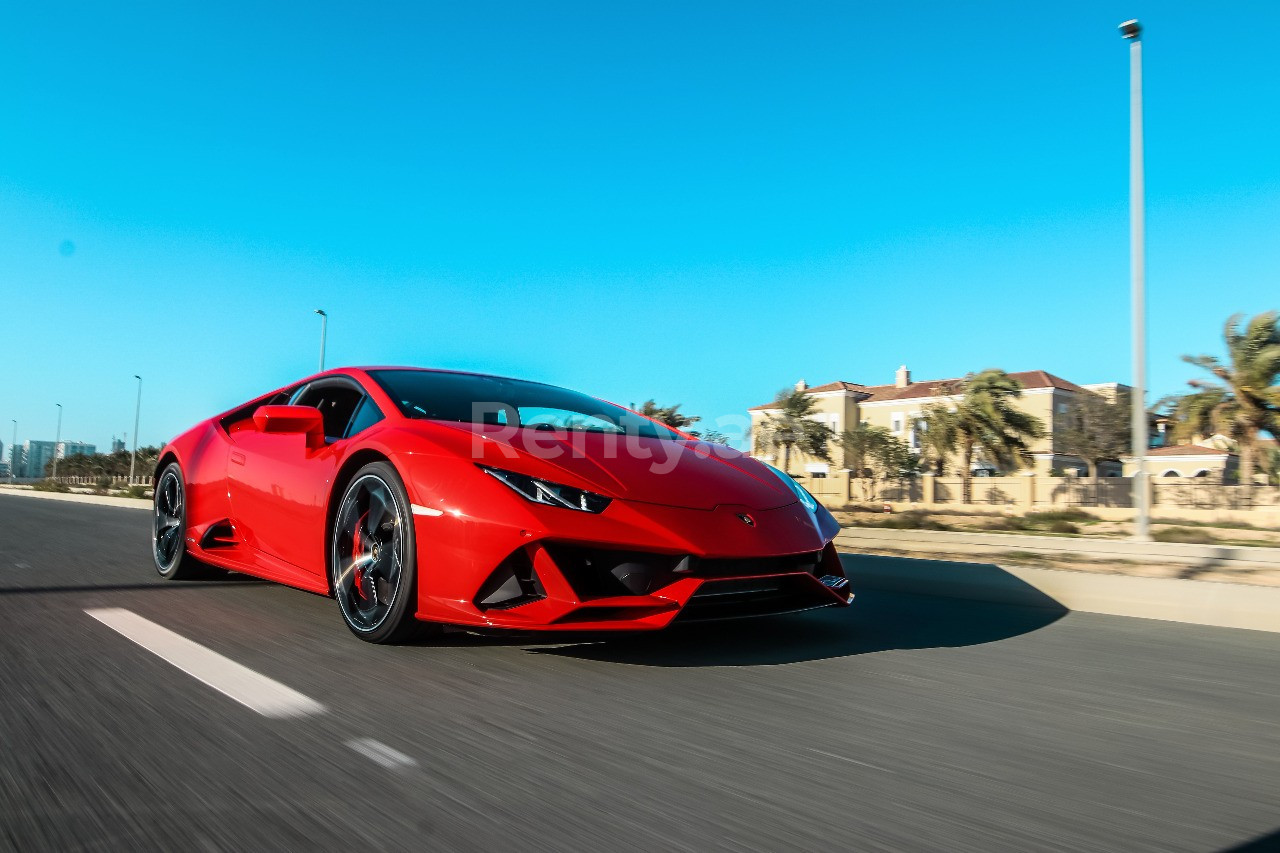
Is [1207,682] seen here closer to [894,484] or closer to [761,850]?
[761,850]

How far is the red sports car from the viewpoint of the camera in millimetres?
3381

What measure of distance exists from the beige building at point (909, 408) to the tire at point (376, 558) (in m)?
50.4

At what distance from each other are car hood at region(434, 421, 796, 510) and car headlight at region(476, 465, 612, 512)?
0.03 m

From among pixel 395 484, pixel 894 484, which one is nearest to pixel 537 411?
pixel 395 484

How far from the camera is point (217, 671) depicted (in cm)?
336

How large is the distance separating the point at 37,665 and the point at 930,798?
317 cm

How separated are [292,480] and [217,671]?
1380 mm

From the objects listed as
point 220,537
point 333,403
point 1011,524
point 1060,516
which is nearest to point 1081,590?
point 333,403

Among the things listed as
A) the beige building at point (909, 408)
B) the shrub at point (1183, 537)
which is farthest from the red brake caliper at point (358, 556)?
the beige building at point (909, 408)

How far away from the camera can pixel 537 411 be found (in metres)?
4.70

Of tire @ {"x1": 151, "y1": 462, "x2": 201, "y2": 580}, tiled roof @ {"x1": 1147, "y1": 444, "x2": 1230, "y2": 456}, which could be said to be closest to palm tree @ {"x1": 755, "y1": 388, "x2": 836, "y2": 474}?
tiled roof @ {"x1": 1147, "y1": 444, "x2": 1230, "y2": 456}

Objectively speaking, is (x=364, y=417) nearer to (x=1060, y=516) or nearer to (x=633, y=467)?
(x=633, y=467)

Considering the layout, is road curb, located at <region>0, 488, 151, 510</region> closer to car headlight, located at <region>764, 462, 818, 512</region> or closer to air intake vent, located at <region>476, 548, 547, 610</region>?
car headlight, located at <region>764, 462, 818, 512</region>

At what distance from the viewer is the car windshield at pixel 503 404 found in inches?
171
